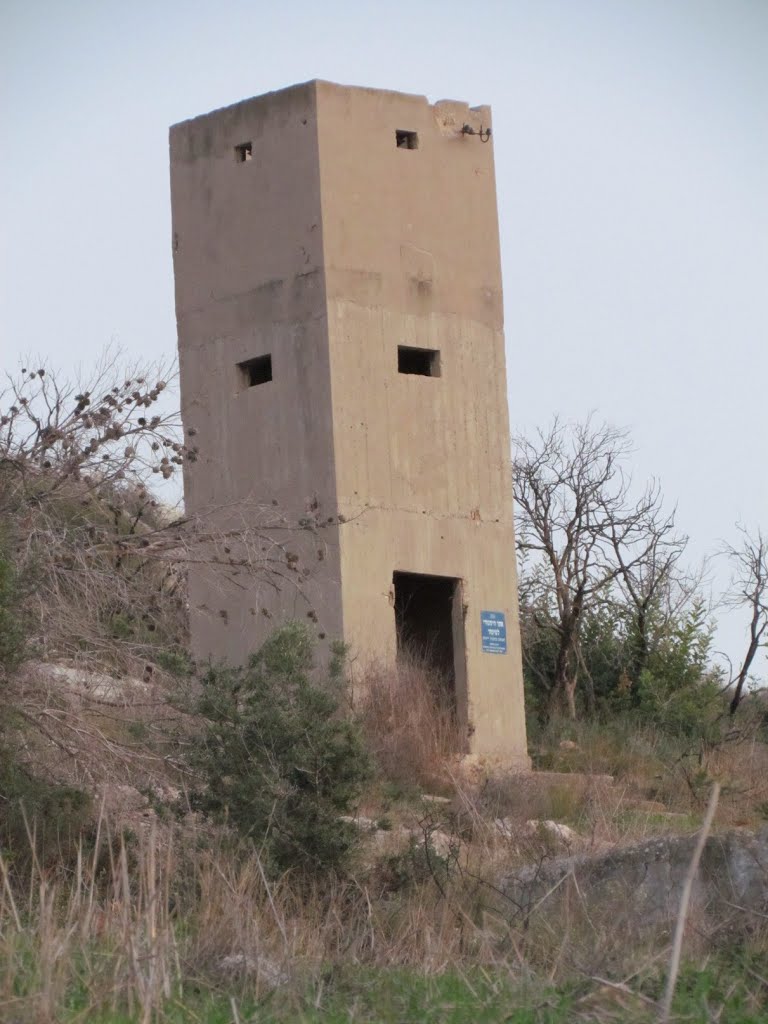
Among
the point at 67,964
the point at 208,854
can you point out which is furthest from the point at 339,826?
the point at 67,964

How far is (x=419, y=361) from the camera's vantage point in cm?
2173

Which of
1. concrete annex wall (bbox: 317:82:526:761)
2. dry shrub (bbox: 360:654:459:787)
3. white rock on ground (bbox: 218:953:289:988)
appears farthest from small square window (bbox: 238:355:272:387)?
white rock on ground (bbox: 218:953:289:988)

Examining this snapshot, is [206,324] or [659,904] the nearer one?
[659,904]

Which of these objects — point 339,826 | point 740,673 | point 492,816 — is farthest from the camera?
point 740,673

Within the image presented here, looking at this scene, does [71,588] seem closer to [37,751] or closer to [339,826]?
[37,751]

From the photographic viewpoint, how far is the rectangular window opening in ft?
70.1

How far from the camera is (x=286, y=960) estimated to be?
8.44 metres

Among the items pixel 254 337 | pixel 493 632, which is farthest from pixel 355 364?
pixel 493 632

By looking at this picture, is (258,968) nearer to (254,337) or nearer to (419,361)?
(254,337)

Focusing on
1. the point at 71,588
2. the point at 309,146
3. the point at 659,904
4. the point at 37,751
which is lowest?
the point at 659,904

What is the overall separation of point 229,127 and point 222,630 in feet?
20.0

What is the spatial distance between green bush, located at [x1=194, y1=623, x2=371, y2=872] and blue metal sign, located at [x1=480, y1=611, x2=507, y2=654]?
7.21m

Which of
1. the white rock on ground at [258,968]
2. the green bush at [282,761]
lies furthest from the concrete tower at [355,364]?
the white rock on ground at [258,968]

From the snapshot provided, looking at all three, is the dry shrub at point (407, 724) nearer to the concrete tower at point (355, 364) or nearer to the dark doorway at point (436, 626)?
the concrete tower at point (355, 364)
